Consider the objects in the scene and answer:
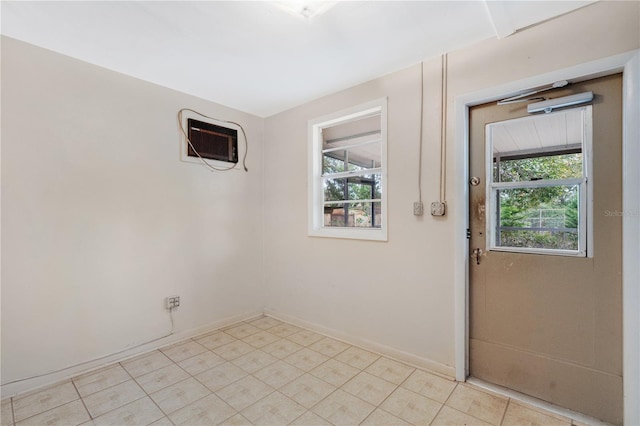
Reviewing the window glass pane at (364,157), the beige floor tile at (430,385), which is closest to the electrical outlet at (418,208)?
the window glass pane at (364,157)

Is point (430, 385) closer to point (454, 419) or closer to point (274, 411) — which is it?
point (454, 419)

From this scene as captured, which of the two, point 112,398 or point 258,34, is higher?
point 258,34

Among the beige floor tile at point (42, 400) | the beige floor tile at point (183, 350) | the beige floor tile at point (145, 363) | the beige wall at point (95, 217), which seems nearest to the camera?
the beige floor tile at point (42, 400)

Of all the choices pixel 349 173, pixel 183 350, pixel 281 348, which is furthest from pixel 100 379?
pixel 349 173

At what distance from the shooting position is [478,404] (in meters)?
1.85

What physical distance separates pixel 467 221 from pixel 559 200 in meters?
0.54

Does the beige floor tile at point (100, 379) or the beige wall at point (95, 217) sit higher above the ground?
the beige wall at point (95, 217)

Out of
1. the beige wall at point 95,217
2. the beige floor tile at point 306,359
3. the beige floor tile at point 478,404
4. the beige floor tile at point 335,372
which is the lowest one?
the beige floor tile at point 306,359

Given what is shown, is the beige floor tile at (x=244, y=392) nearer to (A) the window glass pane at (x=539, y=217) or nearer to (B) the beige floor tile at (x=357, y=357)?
(B) the beige floor tile at (x=357, y=357)

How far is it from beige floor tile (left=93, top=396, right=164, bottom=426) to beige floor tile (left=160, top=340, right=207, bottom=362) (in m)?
0.60

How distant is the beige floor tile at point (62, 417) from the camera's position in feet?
5.59

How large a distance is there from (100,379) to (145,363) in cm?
30

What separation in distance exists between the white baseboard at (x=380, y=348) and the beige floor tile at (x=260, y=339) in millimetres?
371

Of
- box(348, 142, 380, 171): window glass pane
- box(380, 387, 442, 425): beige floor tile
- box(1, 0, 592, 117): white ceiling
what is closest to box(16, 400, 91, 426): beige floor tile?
box(380, 387, 442, 425): beige floor tile
